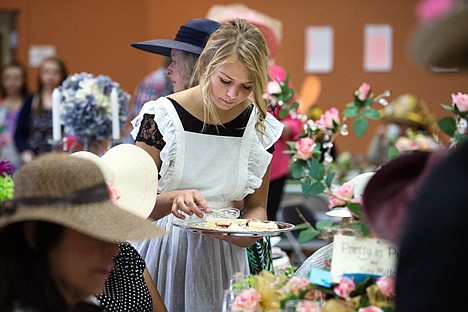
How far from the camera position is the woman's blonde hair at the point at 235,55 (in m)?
2.58

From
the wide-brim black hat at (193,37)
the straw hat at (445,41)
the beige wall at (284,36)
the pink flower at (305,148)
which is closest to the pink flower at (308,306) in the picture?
the straw hat at (445,41)

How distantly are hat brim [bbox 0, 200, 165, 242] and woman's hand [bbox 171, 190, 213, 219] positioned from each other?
0.77 m

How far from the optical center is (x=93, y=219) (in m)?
1.59

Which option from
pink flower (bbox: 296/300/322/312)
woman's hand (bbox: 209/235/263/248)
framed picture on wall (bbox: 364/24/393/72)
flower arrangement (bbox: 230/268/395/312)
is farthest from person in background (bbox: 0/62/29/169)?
pink flower (bbox: 296/300/322/312)

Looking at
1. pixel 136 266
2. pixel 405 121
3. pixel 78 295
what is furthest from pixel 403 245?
pixel 405 121

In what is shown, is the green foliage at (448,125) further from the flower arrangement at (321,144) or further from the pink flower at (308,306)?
the pink flower at (308,306)

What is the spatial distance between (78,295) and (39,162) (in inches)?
10.1

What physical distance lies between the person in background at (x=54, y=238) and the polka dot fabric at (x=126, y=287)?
1.95ft

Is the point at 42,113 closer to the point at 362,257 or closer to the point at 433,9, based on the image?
the point at 362,257

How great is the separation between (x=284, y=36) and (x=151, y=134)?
6.92 m

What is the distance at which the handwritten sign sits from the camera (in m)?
1.79

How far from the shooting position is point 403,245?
1229 mm

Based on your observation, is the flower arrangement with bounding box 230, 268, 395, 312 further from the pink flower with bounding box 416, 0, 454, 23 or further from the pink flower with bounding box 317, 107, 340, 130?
the pink flower with bounding box 317, 107, 340, 130

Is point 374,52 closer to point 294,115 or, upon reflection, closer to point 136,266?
point 294,115
